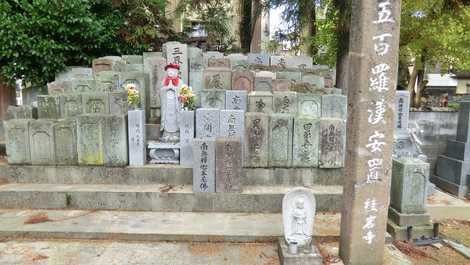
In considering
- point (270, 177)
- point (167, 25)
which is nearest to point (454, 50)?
point (270, 177)

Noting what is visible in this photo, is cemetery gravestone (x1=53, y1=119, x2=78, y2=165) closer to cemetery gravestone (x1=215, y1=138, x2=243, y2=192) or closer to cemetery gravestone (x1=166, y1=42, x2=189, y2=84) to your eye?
cemetery gravestone (x1=215, y1=138, x2=243, y2=192)

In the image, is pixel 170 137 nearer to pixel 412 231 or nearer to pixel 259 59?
pixel 412 231

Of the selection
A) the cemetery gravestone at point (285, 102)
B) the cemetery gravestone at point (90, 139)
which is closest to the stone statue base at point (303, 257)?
the cemetery gravestone at point (285, 102)

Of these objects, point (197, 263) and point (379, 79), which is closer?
point (379, 79)

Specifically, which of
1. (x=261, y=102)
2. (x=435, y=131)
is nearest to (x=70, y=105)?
(x=261, y=102)

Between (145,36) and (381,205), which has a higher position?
(145,36)

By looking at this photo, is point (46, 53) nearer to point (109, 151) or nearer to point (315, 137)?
point (109, 151)

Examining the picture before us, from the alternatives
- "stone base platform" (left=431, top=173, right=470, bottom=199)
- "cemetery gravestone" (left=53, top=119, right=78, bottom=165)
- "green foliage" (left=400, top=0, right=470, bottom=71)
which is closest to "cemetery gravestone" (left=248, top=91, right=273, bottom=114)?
"cemetery gravestone" (left=53, top=119, right=78, bottom=165)

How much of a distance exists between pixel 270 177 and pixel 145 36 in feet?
29.2

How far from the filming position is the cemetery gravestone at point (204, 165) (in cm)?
563

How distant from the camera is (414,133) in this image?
825 cm

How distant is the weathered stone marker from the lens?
143 inches

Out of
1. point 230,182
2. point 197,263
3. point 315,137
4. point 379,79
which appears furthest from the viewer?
point 315,137

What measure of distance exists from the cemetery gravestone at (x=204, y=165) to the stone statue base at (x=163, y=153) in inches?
40.8
